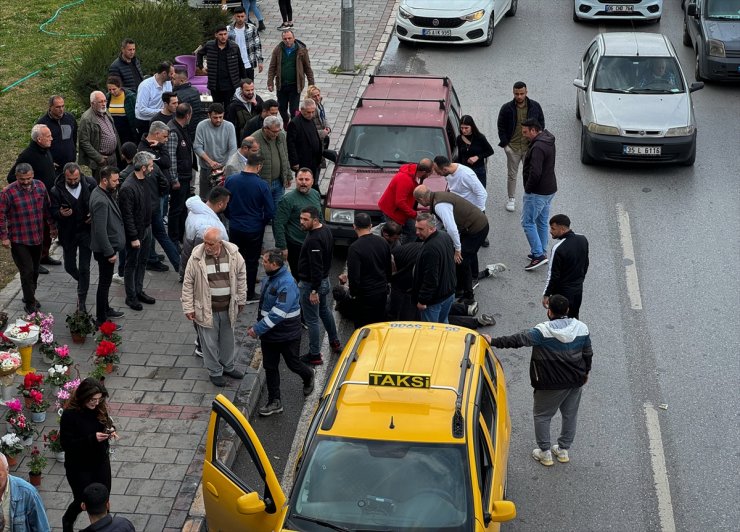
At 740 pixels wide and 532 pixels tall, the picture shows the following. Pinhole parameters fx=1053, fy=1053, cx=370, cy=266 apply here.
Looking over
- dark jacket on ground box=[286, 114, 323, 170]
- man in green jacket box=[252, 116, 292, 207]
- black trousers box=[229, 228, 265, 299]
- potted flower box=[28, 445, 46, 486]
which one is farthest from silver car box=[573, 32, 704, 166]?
potted flower box=[28, 445, 46, 486]

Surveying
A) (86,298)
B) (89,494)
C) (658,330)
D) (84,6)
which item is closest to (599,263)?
(658,330)

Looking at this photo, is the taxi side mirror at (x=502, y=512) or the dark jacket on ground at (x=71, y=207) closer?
the taxi side mirror at (x=502, y=512)

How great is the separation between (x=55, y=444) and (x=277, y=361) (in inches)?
87.9

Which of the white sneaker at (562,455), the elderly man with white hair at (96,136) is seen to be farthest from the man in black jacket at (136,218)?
the white sneaker at (562,455)

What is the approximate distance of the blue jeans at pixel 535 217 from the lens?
13.2 m

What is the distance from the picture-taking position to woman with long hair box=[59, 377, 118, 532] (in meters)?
8.12

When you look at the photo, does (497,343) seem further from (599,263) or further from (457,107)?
(457,107)

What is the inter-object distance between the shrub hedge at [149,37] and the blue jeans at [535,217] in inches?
285

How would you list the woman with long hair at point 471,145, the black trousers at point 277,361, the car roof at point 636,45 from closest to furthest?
1. the black trousers at point 277,361
2. the woman with long hair at point 471,145
3. the car roof at point 636,45

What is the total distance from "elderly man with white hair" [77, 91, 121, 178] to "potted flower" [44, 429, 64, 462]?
493 centimetres

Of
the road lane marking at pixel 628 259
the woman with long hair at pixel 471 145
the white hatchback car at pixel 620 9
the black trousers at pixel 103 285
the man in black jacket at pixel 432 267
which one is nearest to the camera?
the man in black jacket at pixel 432 267

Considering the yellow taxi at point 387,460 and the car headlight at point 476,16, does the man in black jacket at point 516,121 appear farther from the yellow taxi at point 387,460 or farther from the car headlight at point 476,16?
the car headlight at point 476,16

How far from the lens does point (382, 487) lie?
7.40 m

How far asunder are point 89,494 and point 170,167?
6.48m
